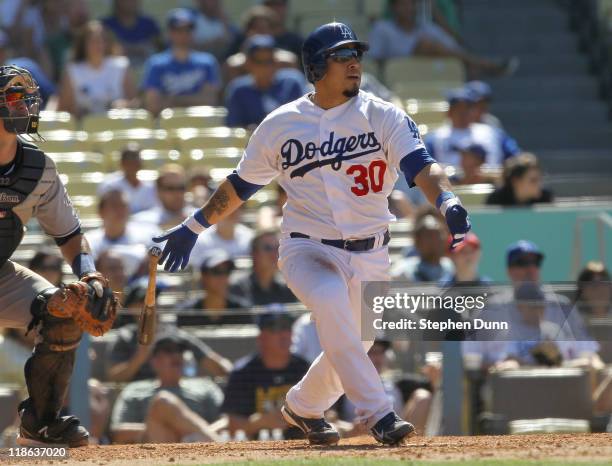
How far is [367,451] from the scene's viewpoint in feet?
20.7

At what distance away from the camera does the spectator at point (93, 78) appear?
1303 cm

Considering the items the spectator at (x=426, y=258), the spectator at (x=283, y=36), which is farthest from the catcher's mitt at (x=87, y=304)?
the spectator at (x=283, y=36)

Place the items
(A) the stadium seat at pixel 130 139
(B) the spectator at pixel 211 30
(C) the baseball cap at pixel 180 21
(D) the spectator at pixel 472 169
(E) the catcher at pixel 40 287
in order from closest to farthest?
1. (E) the catcher at pixel 40 287
2. (D) the spectator at pixel 472 169
3. (A) the stadium seat at pixel 130 139
4. (C) the baseball cap at pixel 180 21
5. (B) the spectator at pixel 211 30

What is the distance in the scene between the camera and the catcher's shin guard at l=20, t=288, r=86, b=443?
21.8 feet

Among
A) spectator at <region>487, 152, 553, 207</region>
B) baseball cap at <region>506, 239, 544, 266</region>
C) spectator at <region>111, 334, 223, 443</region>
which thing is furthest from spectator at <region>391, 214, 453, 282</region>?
spectator at <region>111, 334, 223, 443</region>

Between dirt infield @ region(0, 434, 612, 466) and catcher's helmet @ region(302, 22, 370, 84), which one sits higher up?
catcher's helmet @ region(302, 22, 370, 84)

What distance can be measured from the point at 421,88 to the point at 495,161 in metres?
1.68

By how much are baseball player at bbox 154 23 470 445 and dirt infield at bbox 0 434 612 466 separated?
0.79 feet

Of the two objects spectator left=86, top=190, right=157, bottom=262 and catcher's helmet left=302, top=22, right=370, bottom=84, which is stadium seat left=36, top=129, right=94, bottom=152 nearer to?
spectator left=86, top=190, right=157, bottom=262

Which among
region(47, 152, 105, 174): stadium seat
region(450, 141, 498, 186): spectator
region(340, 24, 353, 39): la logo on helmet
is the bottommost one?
region(340, 24, 353, 39): la logo on helmet

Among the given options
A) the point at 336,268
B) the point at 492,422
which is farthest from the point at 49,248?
the point at 336,268

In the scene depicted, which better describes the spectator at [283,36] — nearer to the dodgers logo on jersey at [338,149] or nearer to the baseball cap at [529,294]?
the baseball cap at [529,294]

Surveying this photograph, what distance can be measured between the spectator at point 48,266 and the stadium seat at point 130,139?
2883 mm

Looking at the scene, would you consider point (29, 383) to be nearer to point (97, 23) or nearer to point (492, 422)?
point (492, 422)
